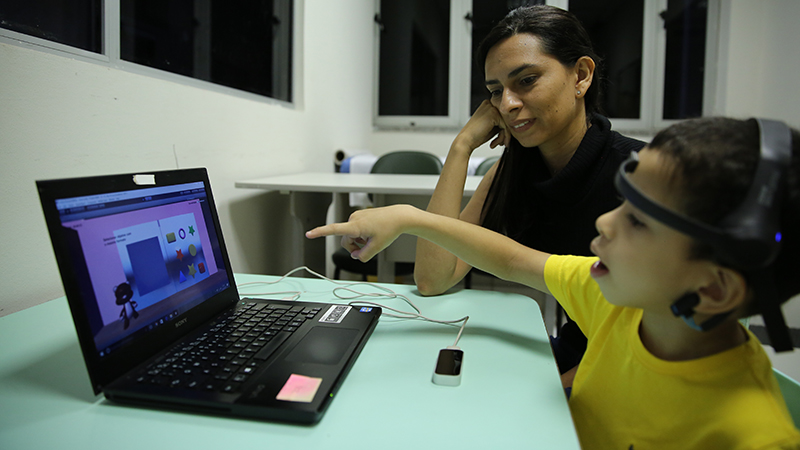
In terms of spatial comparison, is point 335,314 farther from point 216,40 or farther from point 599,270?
point 216,40

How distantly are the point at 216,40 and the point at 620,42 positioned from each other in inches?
136

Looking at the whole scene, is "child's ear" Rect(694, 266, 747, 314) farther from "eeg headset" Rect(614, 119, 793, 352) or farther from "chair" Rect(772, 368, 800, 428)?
"chair" Rect(772, 368, 800, 428)

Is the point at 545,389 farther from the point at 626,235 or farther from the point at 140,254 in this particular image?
the point at 140,254

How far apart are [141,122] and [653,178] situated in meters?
1.23

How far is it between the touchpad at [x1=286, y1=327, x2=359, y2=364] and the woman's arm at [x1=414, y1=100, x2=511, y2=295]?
1.02ft

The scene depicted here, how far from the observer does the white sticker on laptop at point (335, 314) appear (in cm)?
74

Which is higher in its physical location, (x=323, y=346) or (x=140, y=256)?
(x=140, y=256)

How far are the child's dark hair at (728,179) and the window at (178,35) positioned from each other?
1222mm

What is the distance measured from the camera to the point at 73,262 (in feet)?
1.70

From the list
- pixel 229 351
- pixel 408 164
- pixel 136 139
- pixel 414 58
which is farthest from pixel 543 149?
pixel 414 58

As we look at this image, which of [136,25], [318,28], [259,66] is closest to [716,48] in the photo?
[318,28]

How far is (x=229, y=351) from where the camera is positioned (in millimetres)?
615

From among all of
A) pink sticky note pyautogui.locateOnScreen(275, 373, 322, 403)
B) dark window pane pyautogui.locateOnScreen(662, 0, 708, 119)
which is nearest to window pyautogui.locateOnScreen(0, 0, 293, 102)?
pink sticky note pyautogui.locateOnScreen(275, 373, 322, 403)

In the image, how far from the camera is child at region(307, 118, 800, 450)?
43 cm
